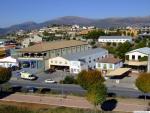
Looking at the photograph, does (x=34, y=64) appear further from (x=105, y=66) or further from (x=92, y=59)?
(x=105, y=66)

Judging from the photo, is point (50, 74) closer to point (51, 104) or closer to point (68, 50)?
point (68, 50)

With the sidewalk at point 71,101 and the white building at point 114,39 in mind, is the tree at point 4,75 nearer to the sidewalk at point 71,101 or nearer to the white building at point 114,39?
the sidewalk at point 71,101

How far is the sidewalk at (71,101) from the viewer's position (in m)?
27.2

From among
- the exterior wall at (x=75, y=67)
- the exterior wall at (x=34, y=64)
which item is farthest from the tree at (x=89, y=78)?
the exterior wall at (x=34, y=64)

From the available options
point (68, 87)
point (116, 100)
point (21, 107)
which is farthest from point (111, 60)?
point (21, 107)

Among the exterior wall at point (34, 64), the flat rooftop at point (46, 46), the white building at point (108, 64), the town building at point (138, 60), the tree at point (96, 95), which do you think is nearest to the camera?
the tree at point (96, 95)

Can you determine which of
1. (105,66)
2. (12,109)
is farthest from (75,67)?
(12,109)

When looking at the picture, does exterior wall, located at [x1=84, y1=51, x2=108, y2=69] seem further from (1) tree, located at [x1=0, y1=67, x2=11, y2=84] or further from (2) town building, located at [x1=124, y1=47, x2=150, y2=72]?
(1) tree, located at [x1=0, y1=67, x2=11, y2=84]

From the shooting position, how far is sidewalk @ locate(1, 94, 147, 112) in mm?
27156

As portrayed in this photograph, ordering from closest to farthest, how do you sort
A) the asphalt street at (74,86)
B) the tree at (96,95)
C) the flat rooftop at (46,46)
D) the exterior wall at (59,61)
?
the tree at (96,95)
the asphalt street at (74,86)
the exterior wall at (59,61)
the flat rooftop at (46,46)

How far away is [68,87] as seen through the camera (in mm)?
35469

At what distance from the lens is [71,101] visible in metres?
29.5

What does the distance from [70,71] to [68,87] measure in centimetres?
992

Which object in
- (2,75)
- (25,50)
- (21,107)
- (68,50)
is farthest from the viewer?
(68,50)
